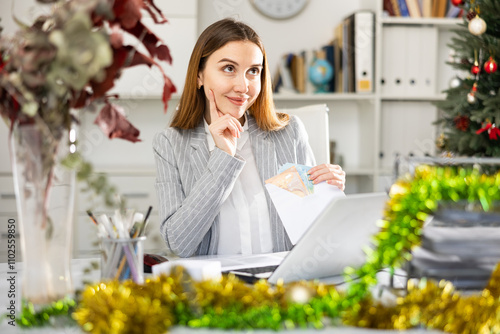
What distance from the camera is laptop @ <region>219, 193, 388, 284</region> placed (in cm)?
93

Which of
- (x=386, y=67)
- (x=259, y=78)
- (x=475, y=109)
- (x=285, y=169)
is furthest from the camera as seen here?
(x=386, y=67)

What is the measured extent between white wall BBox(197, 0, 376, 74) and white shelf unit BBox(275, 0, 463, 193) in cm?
12

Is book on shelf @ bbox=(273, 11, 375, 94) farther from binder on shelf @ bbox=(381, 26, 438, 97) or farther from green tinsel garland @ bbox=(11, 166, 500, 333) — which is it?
green tinsel garland @ bbox=(11, 166, 500, 333)

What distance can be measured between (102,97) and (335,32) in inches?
112

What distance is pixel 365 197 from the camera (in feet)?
3.08

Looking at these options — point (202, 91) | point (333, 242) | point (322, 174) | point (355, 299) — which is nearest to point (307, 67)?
point (202, 91)

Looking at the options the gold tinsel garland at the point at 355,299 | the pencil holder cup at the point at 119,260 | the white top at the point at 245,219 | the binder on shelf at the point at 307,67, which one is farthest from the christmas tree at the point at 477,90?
the pencil holder cup at the point at 119,260

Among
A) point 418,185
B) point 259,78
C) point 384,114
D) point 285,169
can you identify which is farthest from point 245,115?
point 384,114

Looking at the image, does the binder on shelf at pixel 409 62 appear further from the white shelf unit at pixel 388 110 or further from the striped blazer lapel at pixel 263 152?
the striped blazer lapel at pixel 263 152

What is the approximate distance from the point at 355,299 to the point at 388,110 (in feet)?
9.04

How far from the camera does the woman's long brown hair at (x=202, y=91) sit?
5.74 ft

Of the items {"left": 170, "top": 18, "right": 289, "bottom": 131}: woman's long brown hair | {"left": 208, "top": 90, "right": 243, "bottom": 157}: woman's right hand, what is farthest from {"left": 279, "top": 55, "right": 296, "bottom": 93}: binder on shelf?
{"left": 208, "top": 90, "right": 243, "bottom": 157}: woman's right hand

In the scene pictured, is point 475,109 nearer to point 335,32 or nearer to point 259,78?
point 335,32

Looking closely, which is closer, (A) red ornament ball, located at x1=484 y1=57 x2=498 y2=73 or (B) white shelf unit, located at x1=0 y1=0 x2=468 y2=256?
(A) red ornament ball, located at x1=484 y1=57 x2=498 y2=73
